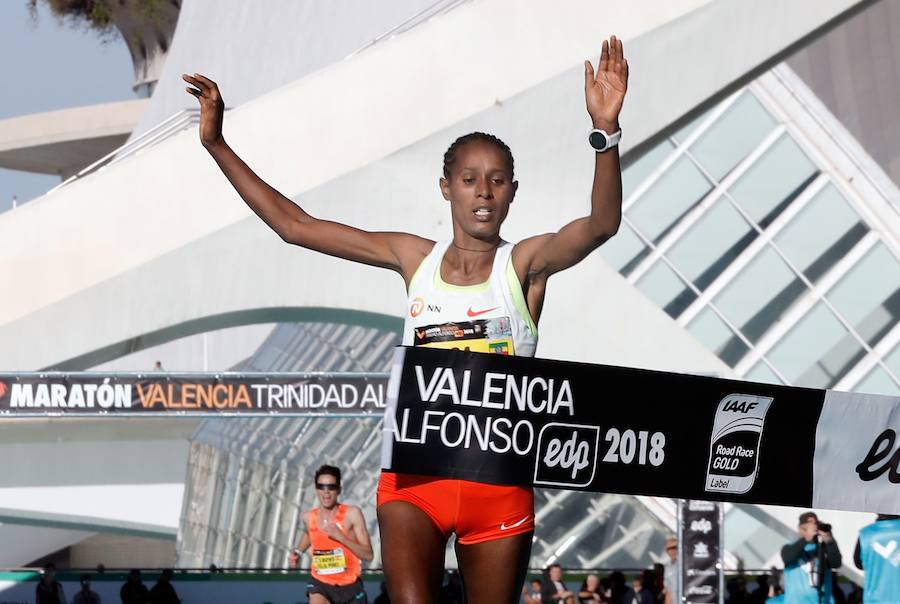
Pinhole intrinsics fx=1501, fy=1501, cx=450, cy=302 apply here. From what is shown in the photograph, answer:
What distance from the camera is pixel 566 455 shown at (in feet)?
15.7

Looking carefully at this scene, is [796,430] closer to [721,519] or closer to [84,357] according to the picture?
[721,519]

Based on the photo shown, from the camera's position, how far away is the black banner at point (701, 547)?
15289 millimetres

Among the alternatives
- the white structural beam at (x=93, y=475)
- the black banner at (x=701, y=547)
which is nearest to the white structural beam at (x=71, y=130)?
the white structural beam at (x=93, y=475)

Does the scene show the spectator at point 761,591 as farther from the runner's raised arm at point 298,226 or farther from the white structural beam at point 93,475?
the runner's raised arm at point 298,226

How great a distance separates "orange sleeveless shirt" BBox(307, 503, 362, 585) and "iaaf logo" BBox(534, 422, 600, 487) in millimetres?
5202

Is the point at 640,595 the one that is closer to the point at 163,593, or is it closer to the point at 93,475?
the point at 163,593

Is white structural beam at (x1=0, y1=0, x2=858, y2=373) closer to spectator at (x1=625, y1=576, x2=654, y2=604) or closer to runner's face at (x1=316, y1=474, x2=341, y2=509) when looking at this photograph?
spectator at (x1=625, y1=576, x2=654, y2=604)

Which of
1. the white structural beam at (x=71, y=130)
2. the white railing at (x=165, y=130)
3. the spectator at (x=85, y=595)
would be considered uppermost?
the white structural beam at (x=71, y=130)

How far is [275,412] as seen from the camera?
17656mm

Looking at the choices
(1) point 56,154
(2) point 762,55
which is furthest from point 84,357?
(1) point 56,154

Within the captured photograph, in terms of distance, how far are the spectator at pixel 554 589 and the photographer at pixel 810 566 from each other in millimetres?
5009

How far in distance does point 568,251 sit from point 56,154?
59.4 metres

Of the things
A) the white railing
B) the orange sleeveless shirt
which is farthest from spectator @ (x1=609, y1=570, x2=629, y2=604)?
the white railing

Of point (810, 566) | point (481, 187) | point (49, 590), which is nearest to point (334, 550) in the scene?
point (810, 566)
